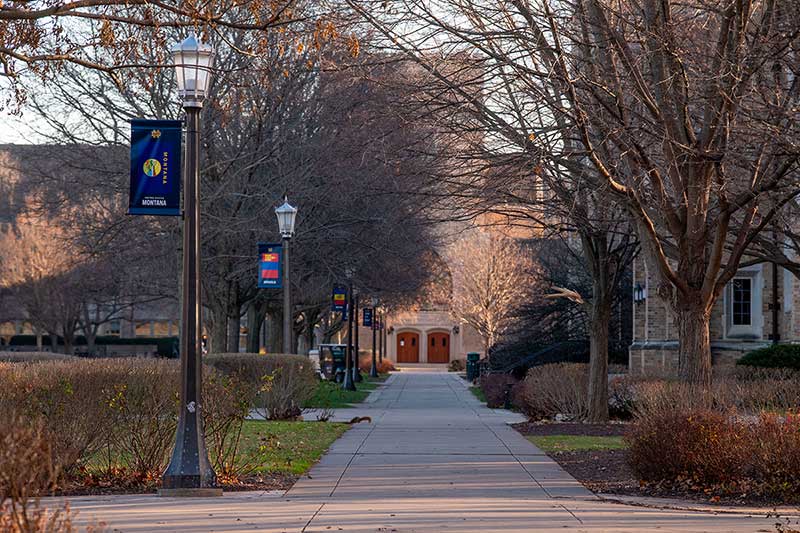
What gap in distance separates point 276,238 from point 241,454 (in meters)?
16.9

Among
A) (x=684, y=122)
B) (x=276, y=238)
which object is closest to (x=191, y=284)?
(x=684, y=122)

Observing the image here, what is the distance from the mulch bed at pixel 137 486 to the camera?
38.9 ft

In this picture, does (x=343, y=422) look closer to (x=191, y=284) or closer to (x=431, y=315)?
(x=191, y=284)

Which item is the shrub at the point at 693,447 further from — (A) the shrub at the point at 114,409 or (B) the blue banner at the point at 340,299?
(B) the blue banner at the point at 340,299

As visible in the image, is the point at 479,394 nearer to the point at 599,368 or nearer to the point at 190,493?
the point at 599,368

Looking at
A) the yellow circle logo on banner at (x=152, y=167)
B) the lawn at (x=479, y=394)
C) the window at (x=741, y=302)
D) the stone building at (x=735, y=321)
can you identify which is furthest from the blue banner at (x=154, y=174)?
the lawn at (x=479, y=394)

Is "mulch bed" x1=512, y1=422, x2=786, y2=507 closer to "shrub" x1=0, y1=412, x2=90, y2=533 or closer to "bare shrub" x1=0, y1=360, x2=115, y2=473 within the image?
"bare shrub" x1=0, y1=360, x2=115, y2=473

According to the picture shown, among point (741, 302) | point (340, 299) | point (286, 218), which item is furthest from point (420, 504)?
point (340, 299)

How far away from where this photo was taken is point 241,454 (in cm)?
1541

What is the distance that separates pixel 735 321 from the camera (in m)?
34.0

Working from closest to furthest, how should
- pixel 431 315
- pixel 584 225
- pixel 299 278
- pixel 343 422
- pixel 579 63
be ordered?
1. pixel 579 63
2. pixel 584 225
3. pixel 343 422
4. pixel 299 278
5. pixel 431 315

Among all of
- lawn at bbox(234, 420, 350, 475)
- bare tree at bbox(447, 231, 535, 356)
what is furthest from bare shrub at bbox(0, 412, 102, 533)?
bare tree at bbox(447, 231, 535, 356)

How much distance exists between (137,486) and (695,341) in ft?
28.5

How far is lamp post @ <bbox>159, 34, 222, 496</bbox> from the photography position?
11.7 m
